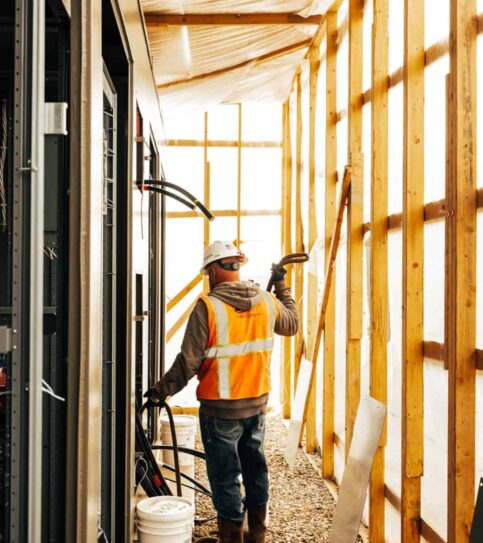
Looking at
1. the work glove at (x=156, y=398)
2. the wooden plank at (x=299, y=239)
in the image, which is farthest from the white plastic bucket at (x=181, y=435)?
the wooden plank at (x=299, y=239)

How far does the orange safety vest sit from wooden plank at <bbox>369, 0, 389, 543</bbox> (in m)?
0.60

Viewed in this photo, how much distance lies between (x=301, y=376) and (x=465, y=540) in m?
3.44

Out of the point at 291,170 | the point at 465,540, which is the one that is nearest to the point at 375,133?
the point at 465,540

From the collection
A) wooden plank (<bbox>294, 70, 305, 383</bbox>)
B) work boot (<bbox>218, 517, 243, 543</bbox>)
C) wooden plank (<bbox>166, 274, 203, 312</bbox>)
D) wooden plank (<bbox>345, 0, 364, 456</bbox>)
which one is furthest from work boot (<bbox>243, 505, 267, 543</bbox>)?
wooden plank (<bbox>166, 274, 203, 312</bbox>)

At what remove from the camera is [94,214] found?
1636 mm

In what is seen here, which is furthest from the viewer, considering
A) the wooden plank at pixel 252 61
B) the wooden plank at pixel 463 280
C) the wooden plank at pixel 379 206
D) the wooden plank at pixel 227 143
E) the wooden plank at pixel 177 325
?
the wooden plank at pixel 227 143

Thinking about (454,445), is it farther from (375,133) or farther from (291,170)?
(291,170)

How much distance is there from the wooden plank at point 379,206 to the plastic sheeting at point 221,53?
5.33 ft

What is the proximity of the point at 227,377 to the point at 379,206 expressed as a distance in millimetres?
1193

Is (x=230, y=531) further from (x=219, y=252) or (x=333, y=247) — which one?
(x=333, y=247)

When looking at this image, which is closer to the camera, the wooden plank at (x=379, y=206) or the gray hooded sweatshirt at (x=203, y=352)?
the gray hooded sweatshirt at (x=203, y=352)

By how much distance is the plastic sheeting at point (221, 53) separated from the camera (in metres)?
5.37

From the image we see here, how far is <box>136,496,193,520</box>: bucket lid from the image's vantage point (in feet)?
9.84

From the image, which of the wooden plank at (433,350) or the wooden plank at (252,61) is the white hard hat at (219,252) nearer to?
the wooden plank at (433,350)
